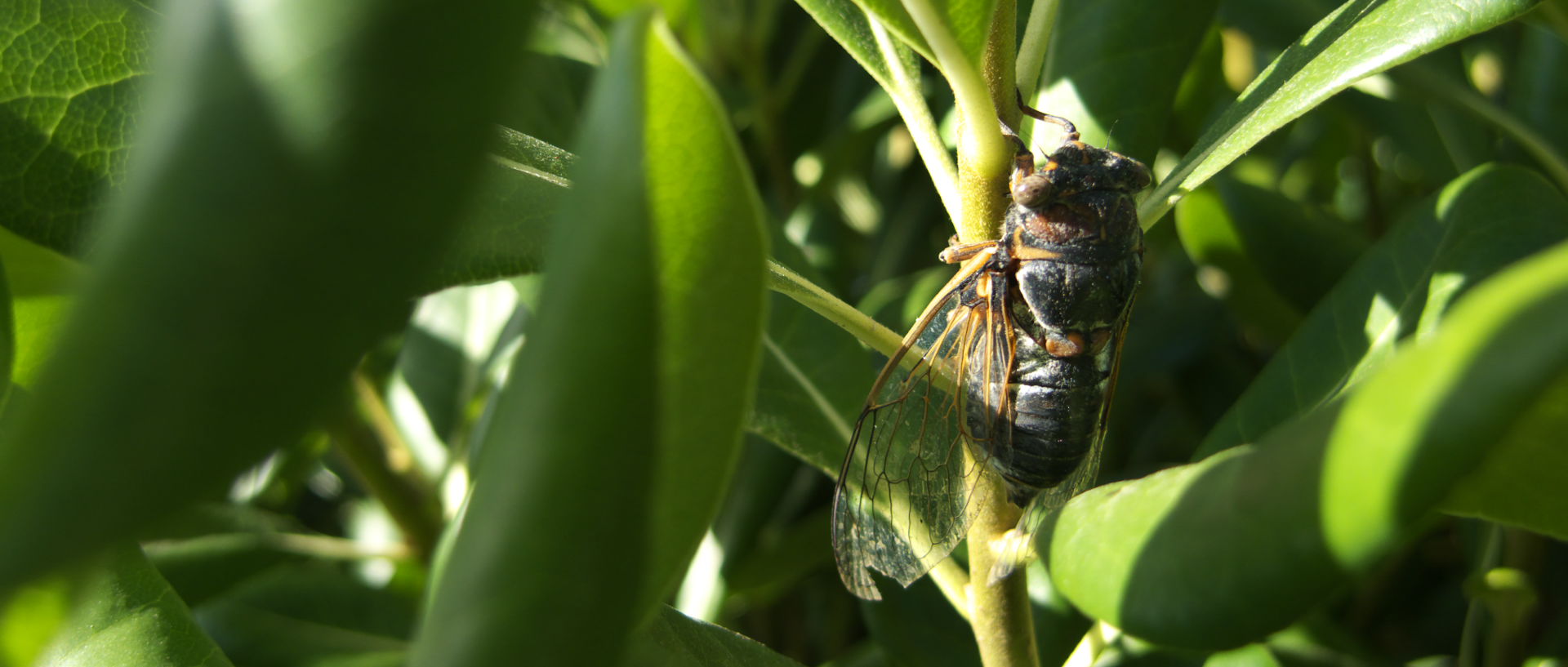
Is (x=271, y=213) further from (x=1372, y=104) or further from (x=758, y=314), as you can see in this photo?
(x=1372, y=104)

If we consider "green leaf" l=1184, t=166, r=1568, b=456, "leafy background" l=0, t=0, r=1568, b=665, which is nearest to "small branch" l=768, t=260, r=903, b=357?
"leafy background" l=0, t=0, r=1568, b=665

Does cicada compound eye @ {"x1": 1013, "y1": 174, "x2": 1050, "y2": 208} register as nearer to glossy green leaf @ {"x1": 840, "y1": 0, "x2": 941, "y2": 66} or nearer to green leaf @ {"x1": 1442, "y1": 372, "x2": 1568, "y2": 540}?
glossy green leaf @ {"x1": 840, "y1": 0, "x2": 941, "y2": 66}

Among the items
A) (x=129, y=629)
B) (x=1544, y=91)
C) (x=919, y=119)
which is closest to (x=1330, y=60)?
(x=919, y=119)

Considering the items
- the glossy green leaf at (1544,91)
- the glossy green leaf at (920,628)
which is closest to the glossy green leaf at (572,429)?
the glossy green leaf at (920,628)

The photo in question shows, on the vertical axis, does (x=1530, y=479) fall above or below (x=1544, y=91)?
below

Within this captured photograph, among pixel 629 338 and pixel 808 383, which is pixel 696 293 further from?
pixel 808 383

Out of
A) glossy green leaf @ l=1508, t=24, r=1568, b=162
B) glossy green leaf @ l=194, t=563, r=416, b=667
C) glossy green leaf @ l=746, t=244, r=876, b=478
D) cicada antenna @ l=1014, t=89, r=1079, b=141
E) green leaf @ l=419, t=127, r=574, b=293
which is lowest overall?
glossy green leaf @ l=194, t=563, r=416, b=667
